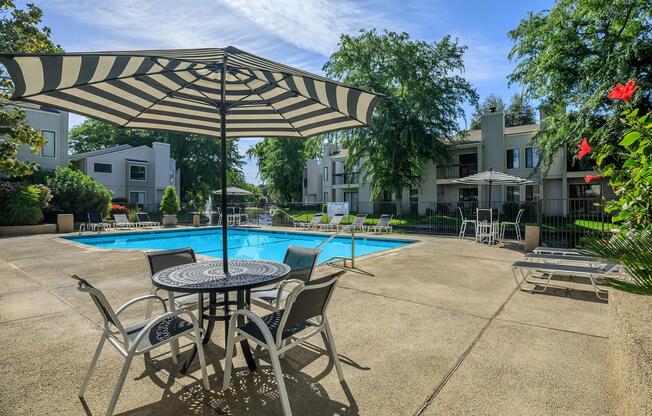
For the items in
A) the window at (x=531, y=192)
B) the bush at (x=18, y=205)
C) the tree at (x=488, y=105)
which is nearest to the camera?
the bush at (x=18, y=205)

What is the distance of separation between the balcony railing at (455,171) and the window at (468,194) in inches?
45.5

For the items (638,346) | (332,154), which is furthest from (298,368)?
(332,154)

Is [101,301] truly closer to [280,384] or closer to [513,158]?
[280,384]

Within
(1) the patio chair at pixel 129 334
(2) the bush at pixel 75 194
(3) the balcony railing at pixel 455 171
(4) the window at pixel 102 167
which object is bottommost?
(1) the patio chair at pixel 129 334

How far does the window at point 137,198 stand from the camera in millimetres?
28125

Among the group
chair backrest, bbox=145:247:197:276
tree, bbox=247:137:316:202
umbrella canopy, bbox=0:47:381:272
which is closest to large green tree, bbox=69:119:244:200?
tree, bbox=247:137:316:202

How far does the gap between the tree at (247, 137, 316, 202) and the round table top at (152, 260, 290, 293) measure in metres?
33.7

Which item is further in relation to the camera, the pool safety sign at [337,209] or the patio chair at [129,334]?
the pool safety sign at [337,209]

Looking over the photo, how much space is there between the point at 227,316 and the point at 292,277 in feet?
3.40

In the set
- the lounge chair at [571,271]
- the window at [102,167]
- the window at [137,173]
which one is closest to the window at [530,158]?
the lounge chair at [571,271]

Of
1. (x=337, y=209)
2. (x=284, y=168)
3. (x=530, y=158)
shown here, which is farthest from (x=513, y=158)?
(x=284, y=168)

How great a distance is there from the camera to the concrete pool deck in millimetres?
2312

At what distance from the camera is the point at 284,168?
38.2 meters

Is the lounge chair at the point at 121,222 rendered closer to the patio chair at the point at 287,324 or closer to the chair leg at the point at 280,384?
the patio chair at the point at 287,324
